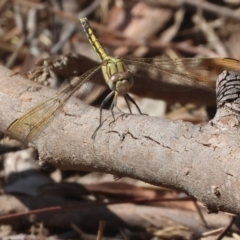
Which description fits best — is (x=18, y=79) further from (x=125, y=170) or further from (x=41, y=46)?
(x=41, y=46)

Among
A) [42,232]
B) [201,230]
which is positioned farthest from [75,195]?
[201,230]

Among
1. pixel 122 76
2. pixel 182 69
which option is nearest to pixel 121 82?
pixel 122 76

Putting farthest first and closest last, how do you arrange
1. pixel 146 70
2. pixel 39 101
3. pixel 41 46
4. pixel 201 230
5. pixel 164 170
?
pixel 41 46 → pixel 146 70 → pixel 201 230 → pixel 39 101 → pixel 164 170

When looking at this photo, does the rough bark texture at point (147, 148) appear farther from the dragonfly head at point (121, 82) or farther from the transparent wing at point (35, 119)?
the dragonfly head at point (121, 82)

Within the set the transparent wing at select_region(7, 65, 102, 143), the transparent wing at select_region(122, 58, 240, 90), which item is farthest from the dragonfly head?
the transparent wing at select_region(7, 65, 102, 143)

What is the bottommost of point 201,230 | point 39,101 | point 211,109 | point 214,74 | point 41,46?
point 201,230

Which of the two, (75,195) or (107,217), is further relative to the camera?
(75,195)

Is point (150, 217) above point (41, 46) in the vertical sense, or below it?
below
